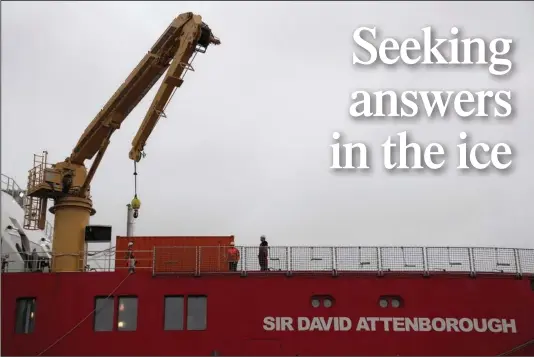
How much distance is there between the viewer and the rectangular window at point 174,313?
71.2 feet

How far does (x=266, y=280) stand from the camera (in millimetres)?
22266

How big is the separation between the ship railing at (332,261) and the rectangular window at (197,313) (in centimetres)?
100

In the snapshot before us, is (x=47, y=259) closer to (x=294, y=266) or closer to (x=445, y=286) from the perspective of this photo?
(x=294, y=266)

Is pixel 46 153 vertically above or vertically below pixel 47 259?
above

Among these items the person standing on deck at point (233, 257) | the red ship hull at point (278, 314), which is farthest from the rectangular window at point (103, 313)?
the person standing on deck at point (233, 257)

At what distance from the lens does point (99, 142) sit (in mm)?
25453

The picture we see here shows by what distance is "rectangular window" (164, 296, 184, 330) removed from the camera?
71.2ft

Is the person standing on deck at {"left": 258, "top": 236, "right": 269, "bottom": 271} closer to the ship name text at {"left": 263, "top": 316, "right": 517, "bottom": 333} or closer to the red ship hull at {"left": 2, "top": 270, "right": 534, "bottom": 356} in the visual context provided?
the red ship hull at {"left": 2, "top": 270, "right": 534, "bottom": 356}

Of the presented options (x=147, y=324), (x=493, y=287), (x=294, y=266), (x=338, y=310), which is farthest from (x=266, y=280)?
(x=493, y=287)

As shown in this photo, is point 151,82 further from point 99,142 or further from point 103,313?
point 103,313

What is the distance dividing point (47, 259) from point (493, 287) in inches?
717

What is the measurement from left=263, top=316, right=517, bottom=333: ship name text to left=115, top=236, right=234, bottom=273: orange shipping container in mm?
3087

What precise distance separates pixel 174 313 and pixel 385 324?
784 centimetres

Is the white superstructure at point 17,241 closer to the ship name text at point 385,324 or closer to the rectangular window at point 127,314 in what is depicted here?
the rectangular window at point 127,314
